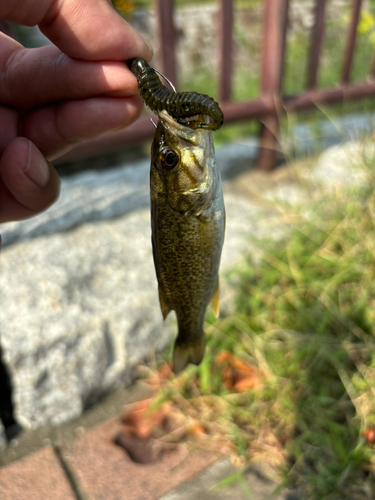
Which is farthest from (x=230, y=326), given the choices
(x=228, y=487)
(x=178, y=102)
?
(x=178, y=102)

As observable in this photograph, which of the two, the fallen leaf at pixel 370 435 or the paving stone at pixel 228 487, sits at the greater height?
the fallen leaf at pixel 370 435

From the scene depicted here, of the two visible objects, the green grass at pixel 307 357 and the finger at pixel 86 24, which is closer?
the finger at pixel 86 24

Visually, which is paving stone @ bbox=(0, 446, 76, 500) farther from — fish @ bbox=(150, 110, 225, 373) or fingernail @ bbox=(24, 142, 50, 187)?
fingernail @ bbox=(24, 142, 50, 187)

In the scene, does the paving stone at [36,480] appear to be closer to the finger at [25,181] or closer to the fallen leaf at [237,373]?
the fallen leaf at [237,373]

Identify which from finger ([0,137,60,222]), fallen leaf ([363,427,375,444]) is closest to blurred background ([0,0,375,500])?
fallen leaf ([363,427,375,444])

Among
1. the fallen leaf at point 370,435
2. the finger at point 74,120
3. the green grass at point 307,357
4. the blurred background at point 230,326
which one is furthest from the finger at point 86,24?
the fallen leaf at point 370,435

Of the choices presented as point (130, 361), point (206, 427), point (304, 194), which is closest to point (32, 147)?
point (130, 361)

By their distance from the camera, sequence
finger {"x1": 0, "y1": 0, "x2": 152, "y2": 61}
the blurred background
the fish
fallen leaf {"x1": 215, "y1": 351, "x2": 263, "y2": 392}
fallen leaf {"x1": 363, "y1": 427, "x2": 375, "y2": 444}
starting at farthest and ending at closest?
fallen leaf {"x1": 215, "y1": 351, "x2": 263, "y2": 392} → the blurred background → fallen leaf {"x1": 363, "y1": 427, "x2": 375, "y2": 444} → finger {"x1": 0, "y1": 0, "x2": 152, "y2": 61} → the fish
